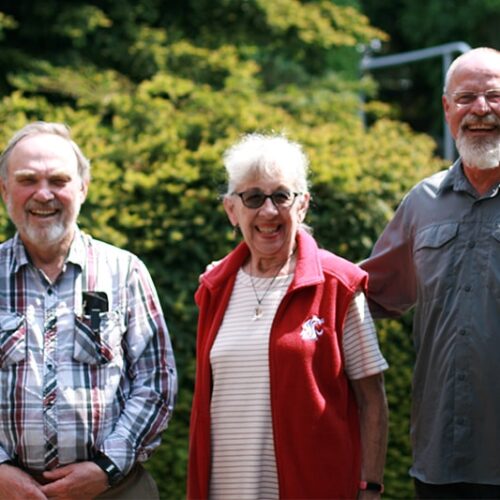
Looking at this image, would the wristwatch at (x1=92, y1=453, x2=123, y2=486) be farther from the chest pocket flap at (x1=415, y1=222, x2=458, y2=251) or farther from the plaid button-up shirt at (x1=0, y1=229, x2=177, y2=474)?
the chest pocket flap at (x1=415, y1=222, x2=458, y2=251)

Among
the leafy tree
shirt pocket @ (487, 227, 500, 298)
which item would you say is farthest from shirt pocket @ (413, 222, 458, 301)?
the leafy tree

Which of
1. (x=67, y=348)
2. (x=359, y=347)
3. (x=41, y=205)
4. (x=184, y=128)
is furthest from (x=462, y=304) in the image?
(x=184, y=128)

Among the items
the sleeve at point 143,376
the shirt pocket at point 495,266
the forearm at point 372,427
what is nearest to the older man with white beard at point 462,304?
the shirt pocket at point 495,266

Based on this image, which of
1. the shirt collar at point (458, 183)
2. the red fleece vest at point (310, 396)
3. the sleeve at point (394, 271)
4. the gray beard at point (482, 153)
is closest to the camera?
the red fleece vest at point (310, 396)

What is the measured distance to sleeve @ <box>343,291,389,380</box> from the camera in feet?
12.7

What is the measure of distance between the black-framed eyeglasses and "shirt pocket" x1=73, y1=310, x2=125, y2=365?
2.31ft

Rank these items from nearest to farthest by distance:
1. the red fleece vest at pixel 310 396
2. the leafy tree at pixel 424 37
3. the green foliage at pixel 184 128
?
1. the red fleece vest at pixel 310 396
2. the green foliage at pixel 184 128
3. the leafy tree at pixel 424 37

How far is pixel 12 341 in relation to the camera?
12.7 feet

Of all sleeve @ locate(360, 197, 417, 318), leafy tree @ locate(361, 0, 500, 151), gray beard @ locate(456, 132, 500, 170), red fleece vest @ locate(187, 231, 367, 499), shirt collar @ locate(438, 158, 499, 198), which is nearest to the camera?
red fleece vest @ locate(187, 231, 367, 499)

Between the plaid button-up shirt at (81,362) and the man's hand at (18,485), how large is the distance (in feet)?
0.17

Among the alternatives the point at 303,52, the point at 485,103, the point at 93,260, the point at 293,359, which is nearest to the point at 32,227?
the point at 93,260

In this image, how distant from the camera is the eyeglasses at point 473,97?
4.05 metres

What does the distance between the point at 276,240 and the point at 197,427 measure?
800 mm

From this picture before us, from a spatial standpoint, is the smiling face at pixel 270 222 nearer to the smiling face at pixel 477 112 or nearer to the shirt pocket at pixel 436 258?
the shirt pocket at pixel 436 258
